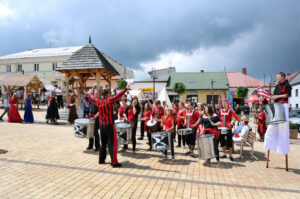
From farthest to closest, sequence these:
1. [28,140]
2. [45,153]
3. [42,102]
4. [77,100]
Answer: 1. [42,102]
2. [77,100]
3. [28,140]
4. [45,153]

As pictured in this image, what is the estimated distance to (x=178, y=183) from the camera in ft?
15.6

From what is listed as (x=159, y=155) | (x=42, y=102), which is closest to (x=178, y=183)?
(x=159, y=155)

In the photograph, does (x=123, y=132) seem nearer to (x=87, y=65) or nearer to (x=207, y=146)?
(x=207, y=146)

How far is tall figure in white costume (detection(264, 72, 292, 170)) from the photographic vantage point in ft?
19.5

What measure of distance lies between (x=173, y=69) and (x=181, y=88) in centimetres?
1643

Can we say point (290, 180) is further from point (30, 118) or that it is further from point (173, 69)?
point (173, 69)

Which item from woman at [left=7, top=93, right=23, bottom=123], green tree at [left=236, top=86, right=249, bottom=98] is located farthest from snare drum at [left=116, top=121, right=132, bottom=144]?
green tree at [left=236, top=86, right=249, bottom=98]

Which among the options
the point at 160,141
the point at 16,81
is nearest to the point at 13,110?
the point at 160,141

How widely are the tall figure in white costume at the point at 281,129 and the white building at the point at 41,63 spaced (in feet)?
155

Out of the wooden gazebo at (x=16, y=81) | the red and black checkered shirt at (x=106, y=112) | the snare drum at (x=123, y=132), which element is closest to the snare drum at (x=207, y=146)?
the snare drum at (x=123, y=132)

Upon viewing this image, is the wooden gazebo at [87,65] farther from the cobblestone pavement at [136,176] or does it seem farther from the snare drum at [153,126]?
the snare drum at [153,126]

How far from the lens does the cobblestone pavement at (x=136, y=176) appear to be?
167 inches

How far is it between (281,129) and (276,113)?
0.60m

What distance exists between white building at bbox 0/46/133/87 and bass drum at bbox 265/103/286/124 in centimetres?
4720
